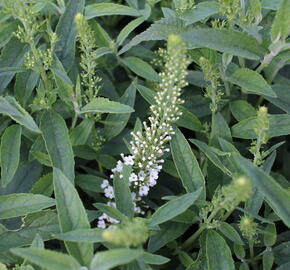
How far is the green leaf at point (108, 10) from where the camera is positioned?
3.32 m

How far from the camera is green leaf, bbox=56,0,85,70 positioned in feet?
10.9

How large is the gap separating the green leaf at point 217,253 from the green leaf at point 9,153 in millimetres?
1222

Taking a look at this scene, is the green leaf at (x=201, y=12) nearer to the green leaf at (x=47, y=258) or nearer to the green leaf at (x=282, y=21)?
the green leaf at (x=282, y=21)

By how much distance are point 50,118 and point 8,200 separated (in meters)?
0.57

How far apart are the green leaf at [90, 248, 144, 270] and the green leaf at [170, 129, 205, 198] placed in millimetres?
949

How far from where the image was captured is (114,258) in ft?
6.39

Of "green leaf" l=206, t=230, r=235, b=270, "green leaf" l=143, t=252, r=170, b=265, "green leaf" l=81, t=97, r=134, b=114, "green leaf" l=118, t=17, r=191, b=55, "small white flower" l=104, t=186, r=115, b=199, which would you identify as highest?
"green leaf" l=118, t=17, r=191, b=55

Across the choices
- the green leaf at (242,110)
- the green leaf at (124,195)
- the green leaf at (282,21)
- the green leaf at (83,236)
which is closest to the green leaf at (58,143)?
the green leaf at (124,195)

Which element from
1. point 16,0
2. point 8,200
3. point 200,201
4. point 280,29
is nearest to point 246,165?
point 200,201

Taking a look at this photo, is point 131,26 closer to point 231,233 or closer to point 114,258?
point 231,233

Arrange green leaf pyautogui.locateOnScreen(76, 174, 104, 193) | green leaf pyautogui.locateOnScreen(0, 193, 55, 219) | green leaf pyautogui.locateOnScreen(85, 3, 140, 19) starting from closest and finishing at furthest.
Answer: green leaf pyautogui.locateOnScreen(0, 193, 55, 219) → green leaf pyautogui.locateOnScreen(76, 174, 104, 193) → green leaf pyautogui.locateOnScreen(85, 3, 140, 19)

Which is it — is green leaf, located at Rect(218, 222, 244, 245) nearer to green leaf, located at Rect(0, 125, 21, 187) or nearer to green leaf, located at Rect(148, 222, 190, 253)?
green leaf, located at Rect(148, 222, 190, 253)

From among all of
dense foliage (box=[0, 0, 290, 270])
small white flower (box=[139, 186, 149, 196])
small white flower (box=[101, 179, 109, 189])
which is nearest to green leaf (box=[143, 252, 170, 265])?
dense foliage (box=[0, 0, 290, 270])

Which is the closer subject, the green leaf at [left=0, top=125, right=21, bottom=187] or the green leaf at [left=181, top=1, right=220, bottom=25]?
the green leaf at [left=0, top=125, right=21, bottom=187]
